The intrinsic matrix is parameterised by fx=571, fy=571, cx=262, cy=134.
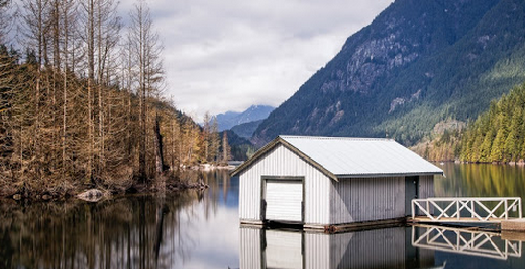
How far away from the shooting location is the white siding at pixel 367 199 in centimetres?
2714

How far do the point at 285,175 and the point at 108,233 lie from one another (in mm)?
8930

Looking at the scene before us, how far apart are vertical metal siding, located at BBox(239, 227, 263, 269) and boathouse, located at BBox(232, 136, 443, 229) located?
2067 millimetres

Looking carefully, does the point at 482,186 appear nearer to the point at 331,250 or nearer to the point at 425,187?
the point at 425,187

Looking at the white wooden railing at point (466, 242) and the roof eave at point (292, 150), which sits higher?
the roof eave at point (292, 150)

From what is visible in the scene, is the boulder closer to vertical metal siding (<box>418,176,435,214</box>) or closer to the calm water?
the calm water

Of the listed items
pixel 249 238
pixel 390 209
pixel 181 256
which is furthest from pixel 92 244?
pixel 390 209

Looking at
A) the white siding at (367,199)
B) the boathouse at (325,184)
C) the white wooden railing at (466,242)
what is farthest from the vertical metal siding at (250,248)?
the white wooden railing at (466,242)

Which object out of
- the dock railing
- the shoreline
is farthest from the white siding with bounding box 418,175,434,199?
the shoreline

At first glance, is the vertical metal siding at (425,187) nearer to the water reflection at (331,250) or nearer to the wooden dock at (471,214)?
the wooden dock at (471,214)

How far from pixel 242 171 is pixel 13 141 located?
21338 mm

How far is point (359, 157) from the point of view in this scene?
30.0 metres

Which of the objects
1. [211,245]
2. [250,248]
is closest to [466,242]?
[250,248]

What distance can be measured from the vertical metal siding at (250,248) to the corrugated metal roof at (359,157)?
460 centimetres

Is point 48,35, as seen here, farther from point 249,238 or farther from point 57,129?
point 249,238
